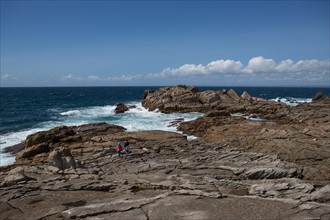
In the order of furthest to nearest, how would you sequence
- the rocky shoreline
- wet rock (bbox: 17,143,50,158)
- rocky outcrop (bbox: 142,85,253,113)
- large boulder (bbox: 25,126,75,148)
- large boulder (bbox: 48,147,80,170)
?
1. rocky outcrop (bbox: 142,85,253,113)
2. large boulder (bbox: 25,126,75,148)
3. wet rock (bbox: 17,143,50,158)
4. large boulder (bbox: 48,147,80,170)
5. the rocky shoreline

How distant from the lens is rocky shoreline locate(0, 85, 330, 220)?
13.6 m

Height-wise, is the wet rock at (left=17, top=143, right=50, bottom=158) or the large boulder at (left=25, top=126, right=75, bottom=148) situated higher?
the large boulder at (left=25, top=126, right=75, bottom=148)

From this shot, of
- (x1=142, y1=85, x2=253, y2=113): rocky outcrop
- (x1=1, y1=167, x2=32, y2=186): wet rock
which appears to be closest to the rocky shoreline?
(x1=1, y1=167, x2=32, y2=186): wet rock

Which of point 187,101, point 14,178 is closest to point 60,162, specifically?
point 14,178

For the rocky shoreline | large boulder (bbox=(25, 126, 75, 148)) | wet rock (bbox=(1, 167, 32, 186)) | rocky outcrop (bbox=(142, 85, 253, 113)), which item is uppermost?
rocky outcrop (bbox=(142, 85, 253, 113))

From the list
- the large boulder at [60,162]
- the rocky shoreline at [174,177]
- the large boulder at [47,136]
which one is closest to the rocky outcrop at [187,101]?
the rocky shoreline at [174,177]

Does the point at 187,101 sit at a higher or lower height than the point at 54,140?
higher

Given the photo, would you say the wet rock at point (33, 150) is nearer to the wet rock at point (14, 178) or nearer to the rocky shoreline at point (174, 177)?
the rocky shoreline at point (174, 177)

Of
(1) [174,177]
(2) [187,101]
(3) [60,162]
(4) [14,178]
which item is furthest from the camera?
(2) [187,101]

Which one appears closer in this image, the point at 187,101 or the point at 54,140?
the point at 54,140

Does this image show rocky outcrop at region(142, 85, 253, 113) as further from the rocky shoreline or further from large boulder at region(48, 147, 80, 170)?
large boulder at region(48, 147, 80, 170)

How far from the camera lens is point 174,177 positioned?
1911 centimetres

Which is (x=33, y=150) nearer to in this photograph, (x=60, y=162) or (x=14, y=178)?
(x=60, y=162)

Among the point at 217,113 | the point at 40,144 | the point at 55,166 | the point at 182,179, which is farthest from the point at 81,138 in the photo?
the point at 217,113
